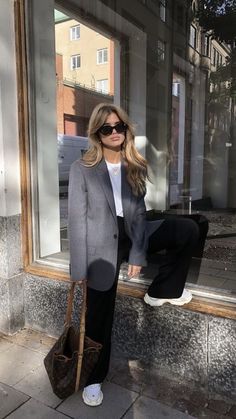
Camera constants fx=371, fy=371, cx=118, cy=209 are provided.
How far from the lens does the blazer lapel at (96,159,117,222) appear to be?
218 cm

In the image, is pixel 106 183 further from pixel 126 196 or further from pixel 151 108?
pixel 151 108

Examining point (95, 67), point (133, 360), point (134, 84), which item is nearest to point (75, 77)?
point (95, 67)

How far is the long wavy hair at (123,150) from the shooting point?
7.16ft

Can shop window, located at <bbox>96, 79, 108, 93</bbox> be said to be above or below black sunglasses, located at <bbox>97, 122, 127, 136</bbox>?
above

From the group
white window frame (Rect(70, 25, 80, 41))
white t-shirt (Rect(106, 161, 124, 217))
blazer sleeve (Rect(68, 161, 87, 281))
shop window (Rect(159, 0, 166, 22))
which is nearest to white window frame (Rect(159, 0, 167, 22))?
shop window (Rect(159, 0, 166, 22))

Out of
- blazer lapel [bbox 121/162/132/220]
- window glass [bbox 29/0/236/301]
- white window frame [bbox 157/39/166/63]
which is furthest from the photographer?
white window frame [bbox 157/39/166/63]

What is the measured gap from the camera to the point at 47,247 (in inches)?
141

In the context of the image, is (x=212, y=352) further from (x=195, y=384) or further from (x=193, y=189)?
(x=193, y=189)

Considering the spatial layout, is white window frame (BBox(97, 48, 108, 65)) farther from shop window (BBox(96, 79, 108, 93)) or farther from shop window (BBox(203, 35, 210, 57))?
shop window (BBox(203, 35, 210, 57))

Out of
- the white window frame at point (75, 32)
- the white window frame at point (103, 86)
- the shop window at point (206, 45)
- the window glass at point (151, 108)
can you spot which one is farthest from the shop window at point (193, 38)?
the white window frame at point (75, 32)

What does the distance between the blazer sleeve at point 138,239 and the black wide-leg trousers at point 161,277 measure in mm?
73

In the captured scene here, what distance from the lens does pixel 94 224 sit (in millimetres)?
2184

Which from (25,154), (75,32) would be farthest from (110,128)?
(75,32)

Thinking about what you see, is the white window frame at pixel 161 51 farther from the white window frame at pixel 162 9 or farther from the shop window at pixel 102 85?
the shop window at pixel 102 85
